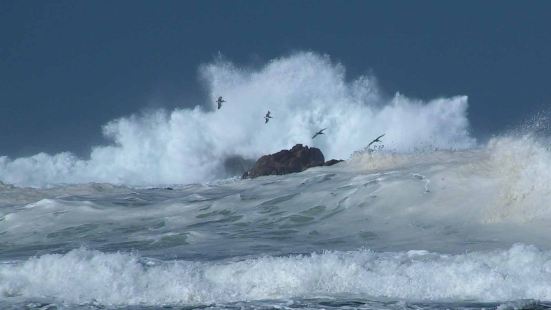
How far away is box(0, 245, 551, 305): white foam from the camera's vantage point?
13.8m

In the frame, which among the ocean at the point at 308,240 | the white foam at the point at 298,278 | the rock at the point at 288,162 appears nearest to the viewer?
the white foam at the point at 298,278

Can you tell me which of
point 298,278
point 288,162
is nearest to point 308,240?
point 298,278

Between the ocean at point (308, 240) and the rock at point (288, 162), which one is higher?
the rock at point (288, 162)

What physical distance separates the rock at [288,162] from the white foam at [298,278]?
18360 millimetres

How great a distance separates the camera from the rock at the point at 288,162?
34250mm

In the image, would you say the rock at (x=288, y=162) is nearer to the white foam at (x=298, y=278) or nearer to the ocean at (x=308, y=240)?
the ocean at (x=308, y=240)

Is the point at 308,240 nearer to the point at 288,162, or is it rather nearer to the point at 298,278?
the point at 298,278

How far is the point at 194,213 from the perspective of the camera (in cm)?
2400

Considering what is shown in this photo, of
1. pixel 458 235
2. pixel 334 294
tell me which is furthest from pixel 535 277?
pixel 458 235

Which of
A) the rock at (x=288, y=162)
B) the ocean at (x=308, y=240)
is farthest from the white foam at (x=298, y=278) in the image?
the rock at (x=288, y=162)

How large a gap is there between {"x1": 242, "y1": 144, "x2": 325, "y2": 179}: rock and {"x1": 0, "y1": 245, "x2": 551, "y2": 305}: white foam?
18.4 metres

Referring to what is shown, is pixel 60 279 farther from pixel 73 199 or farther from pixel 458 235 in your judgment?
pixel 73 199

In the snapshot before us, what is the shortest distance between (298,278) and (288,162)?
2044 centimetres

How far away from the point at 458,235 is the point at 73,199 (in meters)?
12.0
